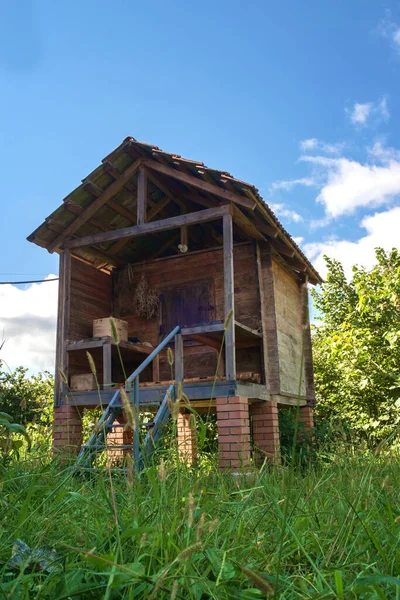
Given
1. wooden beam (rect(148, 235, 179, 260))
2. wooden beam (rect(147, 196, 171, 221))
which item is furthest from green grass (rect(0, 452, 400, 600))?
wooden beam (rect(148, 235, 179, 260))

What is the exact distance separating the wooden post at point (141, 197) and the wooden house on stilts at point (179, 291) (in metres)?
0.02

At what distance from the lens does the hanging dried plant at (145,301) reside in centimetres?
1149

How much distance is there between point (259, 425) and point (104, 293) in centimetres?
476

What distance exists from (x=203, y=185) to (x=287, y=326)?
3.80 metres

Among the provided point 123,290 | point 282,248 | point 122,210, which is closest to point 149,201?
point 122,210

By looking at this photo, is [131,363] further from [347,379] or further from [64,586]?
[64,586]

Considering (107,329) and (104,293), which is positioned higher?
(104,293)

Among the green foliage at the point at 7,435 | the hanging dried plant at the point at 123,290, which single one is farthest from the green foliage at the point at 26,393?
the green foliage at the point at 7,435

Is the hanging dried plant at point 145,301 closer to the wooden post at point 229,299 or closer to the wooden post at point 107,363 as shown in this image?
the wooden post at point 107,363

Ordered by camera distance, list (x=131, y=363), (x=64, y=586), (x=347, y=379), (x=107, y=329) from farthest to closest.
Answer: (x=347, y=379) < (x=131, y=363) < (x=107, y=329) < (x=64, y=586)

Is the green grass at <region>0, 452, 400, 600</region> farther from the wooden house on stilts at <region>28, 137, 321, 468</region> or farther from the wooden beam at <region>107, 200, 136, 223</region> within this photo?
the wooden beam at <region>107, 200, 136, 223</region>

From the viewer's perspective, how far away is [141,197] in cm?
978

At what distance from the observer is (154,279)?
1188 centimetres

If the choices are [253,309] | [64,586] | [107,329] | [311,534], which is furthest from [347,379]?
[64,586]
